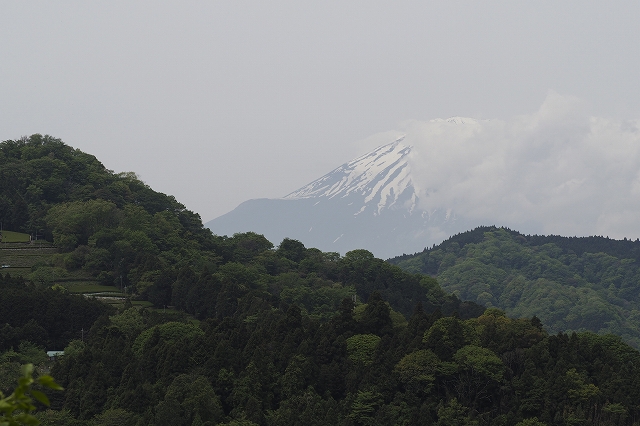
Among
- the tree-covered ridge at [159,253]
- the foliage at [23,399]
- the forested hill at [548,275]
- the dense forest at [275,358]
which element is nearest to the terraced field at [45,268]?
the dense forest at [275,358]

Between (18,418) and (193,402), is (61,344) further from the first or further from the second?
(18,418)

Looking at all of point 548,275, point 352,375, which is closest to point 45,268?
point 352,375

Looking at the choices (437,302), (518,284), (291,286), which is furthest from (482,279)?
(291,286)

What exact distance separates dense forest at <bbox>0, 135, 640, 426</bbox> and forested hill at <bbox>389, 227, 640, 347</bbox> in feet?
161

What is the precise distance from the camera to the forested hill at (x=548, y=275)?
99500 mm

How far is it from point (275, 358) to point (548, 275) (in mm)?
86411

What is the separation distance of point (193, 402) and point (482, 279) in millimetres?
86640

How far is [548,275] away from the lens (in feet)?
389

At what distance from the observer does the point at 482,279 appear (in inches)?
4552

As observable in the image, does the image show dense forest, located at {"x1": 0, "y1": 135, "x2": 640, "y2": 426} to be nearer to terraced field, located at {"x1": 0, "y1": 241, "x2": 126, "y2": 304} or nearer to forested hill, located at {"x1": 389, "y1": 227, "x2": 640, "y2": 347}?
terraced field, located at {"x1": 0, "y1": 241, "x2": 126, "y2": 304}

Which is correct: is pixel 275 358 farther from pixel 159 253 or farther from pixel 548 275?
pixel 548 275

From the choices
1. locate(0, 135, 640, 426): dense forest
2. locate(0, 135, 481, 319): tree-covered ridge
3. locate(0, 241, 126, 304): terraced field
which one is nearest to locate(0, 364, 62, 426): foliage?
locate(0, 135, 640, 426): dense forest

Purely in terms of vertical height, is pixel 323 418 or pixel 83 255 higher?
pixel 83 255

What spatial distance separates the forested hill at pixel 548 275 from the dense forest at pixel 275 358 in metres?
49.1
